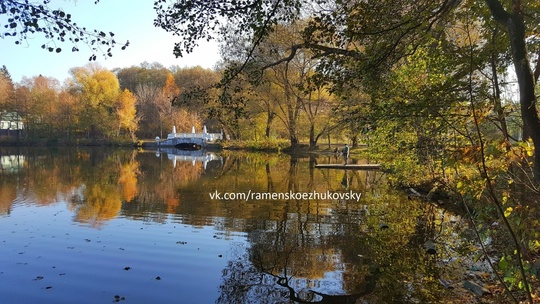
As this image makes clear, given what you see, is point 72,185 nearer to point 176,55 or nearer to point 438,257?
point 176,55

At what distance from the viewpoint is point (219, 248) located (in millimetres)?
7320

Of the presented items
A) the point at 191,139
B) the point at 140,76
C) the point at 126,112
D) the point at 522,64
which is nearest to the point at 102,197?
the point at 522,64

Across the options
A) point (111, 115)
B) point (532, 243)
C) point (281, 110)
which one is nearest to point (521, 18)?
point (532, 243)

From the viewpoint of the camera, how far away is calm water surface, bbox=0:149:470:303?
5305mm

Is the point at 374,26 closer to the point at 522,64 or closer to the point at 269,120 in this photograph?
the point at 522,64

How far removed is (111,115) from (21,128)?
14.7 metres

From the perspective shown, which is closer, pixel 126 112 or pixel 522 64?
pixel 522 64

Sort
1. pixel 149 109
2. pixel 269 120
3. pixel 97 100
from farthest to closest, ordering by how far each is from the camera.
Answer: pixel 149 109
pixel 97 100
pixel 269 120

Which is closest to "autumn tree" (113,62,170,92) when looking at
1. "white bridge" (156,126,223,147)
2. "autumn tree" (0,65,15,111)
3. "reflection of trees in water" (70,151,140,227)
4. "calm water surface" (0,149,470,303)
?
"white bridge" (156,126,223,147)

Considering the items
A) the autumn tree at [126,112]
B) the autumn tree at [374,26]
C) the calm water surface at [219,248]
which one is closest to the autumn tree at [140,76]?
the autumn tree at [126,112]

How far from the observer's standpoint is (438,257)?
664 cm

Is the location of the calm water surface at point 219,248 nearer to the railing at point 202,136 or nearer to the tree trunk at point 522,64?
the tree trunk at point 522,64

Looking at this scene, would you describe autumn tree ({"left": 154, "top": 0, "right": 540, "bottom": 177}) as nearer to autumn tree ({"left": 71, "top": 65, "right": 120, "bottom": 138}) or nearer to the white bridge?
the white bridge

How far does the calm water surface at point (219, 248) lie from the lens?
209 inches
